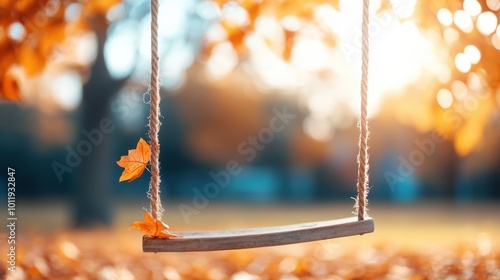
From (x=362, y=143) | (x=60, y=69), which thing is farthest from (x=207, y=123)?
(x=362, y=143)

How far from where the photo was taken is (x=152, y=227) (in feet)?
3.40

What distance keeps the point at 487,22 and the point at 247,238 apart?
4.21 ft

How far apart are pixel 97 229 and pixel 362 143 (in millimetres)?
4239

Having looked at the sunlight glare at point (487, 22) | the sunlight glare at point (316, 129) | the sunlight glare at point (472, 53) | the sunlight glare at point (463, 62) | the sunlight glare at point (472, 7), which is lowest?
the sunlight glare at point (316, 129)

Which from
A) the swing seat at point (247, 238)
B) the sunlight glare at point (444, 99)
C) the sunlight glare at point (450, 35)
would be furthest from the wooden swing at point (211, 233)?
the sunlight glare at point (444, 99)

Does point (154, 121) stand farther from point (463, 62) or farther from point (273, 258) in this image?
point (273, 258)

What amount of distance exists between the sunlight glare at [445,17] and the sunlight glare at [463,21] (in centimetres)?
3

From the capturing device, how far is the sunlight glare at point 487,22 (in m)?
1.86

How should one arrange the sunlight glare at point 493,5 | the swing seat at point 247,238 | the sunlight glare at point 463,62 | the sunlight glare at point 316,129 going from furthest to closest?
the sunlight glare at point 316,129 → the sunlight glare at point 463,62 → the sunlight glare at point 493,5 → the swing seat at point 247,238

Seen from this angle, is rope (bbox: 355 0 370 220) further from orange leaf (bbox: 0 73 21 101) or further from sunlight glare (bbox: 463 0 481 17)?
orange leaf (bbox: 0 73 21 101)

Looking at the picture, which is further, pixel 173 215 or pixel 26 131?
pixel 26 131

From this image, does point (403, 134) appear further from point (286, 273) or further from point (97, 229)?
point (286, 273)

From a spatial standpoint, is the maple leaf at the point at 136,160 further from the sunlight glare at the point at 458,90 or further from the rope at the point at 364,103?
the sunlight glare at the point at 458,90

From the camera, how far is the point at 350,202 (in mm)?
9367
